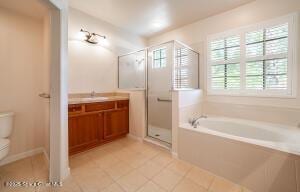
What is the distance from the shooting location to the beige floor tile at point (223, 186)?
1.48 meters

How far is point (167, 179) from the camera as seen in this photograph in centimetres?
165

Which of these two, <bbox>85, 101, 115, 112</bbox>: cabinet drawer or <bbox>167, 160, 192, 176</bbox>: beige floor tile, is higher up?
<bbox>85, 101, 115, 112</bbox>: cabinet drawer

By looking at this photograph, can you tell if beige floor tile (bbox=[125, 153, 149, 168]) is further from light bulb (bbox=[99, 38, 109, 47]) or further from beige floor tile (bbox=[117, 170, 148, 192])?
light bulb (bbox=[99, 38, 109, 47])

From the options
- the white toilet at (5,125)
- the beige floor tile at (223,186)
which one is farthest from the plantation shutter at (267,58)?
the white toilet at (5,125)

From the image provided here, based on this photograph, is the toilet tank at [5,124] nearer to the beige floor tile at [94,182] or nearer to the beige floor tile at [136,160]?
the beige floor tile at [94,182]

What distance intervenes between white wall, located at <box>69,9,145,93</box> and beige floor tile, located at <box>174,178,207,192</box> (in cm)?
227

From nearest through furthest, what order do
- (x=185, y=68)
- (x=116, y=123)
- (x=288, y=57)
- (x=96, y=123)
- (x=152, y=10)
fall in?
1. (x=288, y=57)
2. (x=96, y=123)
3. (x=152, y=10)
4. (x=185, y=68)
5. (x=116, y=123)

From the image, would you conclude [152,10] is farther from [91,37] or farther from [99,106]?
[99,106]

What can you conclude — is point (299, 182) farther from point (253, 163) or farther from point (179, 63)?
point (179, 63)

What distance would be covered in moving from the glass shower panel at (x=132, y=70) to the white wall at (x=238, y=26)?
3.73 feet

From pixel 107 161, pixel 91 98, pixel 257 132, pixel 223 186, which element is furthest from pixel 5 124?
pixel 257 132

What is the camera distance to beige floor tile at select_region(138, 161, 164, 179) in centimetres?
175

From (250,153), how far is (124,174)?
4.74 ft

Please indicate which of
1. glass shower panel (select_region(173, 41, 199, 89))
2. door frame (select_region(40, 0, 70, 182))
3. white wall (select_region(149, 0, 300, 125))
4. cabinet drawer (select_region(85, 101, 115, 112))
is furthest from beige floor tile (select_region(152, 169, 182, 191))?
white wall (select_region(149, 0, 300, 125))
